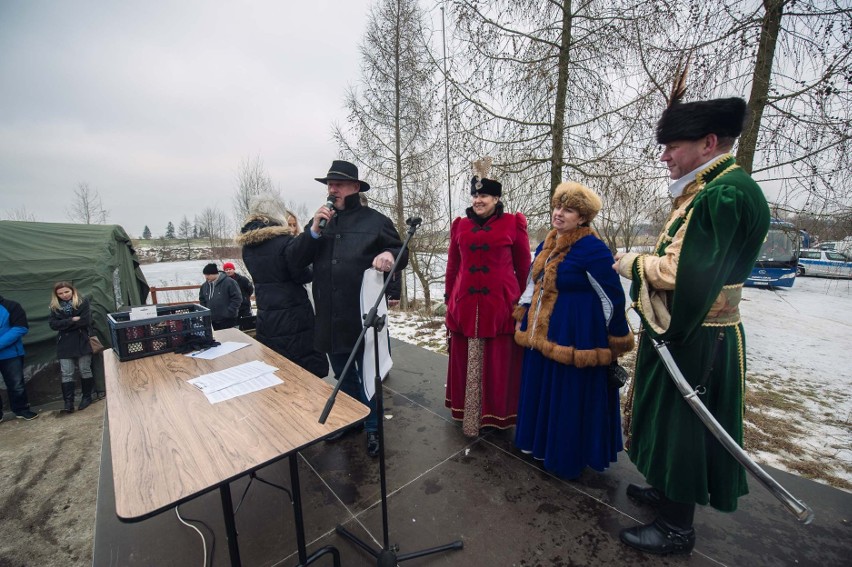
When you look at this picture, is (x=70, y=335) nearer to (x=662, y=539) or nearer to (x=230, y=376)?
(x=230, y=376)

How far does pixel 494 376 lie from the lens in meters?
2.50

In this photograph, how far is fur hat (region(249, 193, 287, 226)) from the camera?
255cm

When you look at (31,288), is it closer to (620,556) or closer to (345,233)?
(345,233)

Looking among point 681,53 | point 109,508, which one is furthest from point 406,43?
point 109,508

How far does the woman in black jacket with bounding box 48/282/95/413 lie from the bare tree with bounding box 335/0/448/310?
4.98 meters

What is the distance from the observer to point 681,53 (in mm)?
2844

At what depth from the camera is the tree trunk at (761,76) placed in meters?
2.54

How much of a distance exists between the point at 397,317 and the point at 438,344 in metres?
2.26

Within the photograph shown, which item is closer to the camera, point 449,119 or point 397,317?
point 449,119

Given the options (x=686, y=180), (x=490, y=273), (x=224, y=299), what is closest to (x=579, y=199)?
(x=686, y=180)

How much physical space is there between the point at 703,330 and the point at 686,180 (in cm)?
65

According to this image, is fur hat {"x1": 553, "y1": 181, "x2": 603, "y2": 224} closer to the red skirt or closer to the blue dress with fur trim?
the blue dress with fur trim

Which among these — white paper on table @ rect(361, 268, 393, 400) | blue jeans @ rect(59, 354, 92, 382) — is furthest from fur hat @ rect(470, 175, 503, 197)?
blue jeans @ rect(59, 354, 92, 382)

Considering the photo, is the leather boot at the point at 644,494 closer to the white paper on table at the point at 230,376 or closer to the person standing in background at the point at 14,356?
the white paper on table at the point at 230,376
